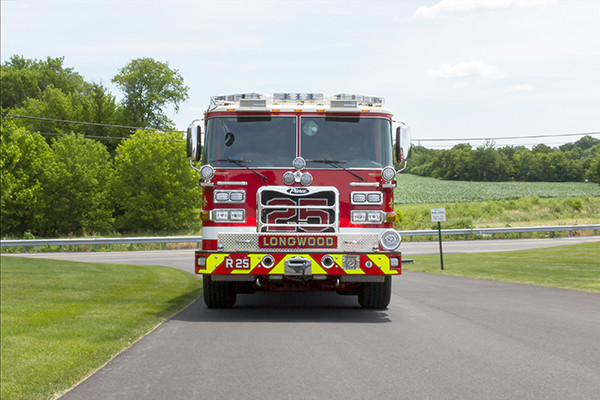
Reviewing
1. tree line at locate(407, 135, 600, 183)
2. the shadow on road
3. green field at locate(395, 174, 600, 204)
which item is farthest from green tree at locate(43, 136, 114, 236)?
tree line at locate(407, 135, 600, 183)

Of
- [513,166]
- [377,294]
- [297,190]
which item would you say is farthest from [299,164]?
[513,166]

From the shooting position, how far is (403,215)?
55.6 m

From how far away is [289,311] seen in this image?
1170cm

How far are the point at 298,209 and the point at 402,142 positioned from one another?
1.80 metres

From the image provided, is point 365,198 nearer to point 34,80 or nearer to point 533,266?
point 533,266

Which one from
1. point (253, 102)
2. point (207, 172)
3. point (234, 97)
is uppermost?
point (234, 97)

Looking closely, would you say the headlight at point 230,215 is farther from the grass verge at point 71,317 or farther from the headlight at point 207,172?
the grass verge at point 71,317

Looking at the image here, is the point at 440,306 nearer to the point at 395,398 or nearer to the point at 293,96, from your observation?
the point at 293,96

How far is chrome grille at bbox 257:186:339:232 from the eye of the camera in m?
10.4

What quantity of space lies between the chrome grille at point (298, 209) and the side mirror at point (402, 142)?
109 centimetres

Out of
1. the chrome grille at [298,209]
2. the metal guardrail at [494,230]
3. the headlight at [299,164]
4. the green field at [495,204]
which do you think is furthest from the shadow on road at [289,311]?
the green field at [495,204]

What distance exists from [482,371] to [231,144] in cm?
542

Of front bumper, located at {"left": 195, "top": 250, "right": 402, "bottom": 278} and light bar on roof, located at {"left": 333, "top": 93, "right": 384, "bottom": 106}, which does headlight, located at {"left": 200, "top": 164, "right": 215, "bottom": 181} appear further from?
light bar on roof, located at {"left": 333, "top": 93, "right": 384, "bottom": 106}

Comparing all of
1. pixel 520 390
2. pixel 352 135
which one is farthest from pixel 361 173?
pixel 520 390
